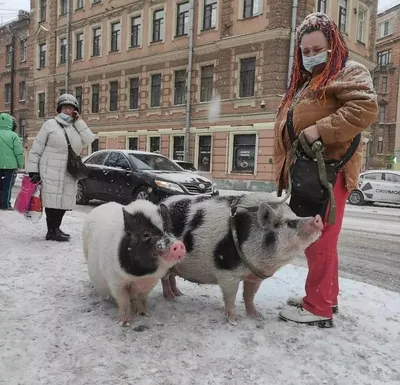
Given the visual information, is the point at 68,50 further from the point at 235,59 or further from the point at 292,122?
the point at 292,122

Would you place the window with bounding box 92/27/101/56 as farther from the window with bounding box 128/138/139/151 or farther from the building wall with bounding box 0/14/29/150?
the building wall with bounding box 0/14/29/150

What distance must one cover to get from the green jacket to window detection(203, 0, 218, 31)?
14786 mm

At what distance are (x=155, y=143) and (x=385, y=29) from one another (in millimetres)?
35063

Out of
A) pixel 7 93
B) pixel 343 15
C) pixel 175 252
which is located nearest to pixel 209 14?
pixel 343 15

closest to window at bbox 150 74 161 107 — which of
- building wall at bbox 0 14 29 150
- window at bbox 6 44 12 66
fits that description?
building wall at bbox 0 14 29 150

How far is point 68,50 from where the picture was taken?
2820 centimetres

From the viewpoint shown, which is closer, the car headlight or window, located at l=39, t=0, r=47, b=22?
the car headlight

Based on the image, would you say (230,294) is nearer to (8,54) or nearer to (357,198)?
(357,198)

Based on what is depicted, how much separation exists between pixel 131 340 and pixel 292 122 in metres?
1.83

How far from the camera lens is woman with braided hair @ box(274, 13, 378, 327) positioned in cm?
265

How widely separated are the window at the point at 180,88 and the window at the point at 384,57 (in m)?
31.5

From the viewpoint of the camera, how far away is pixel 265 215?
108 inches

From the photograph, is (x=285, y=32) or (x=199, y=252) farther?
(x=285, y=32)

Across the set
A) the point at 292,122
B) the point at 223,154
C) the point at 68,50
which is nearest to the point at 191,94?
the point at 223,154
